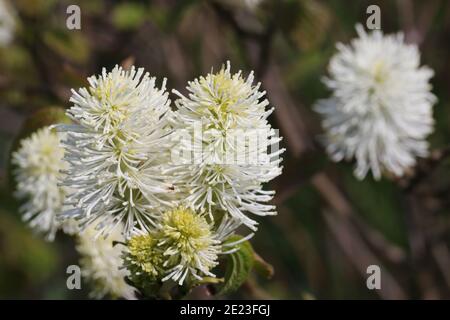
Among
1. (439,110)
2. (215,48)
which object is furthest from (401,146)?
(215,48)

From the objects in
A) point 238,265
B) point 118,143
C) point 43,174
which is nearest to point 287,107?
point 43,174

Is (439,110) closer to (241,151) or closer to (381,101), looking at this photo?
(381,101)

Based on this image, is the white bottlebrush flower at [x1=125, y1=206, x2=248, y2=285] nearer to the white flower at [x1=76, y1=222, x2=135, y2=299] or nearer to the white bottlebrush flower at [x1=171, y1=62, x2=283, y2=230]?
the white bottlebrush flower at [x1=171, y1=62, x2=283, y2=230]

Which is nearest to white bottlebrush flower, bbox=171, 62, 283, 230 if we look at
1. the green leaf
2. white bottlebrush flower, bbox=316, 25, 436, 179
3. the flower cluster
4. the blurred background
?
the flower cluster

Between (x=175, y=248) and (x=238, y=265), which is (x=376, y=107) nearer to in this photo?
(x=238, y=265)

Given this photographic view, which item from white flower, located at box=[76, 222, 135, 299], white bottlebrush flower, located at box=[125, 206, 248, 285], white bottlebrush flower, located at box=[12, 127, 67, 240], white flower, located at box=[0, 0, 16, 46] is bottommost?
white bottlebrush flower, located at box=[125, 206, 248, 285]

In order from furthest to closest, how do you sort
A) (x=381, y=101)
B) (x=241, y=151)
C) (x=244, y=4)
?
(x=244, y=4)
(x=381, y=101)
(x=241, y=151)
